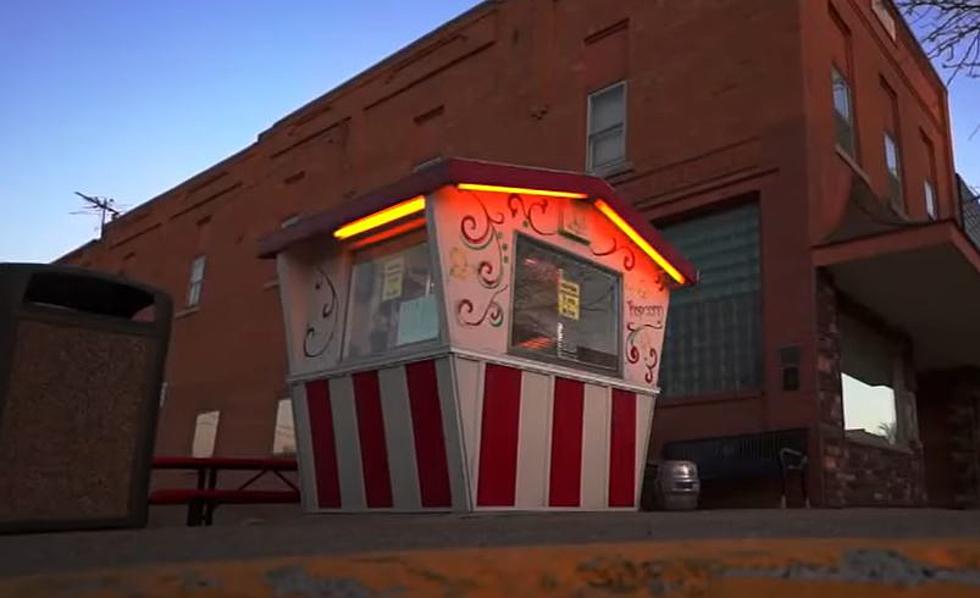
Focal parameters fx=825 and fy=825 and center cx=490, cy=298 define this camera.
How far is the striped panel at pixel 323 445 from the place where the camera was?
525 cm

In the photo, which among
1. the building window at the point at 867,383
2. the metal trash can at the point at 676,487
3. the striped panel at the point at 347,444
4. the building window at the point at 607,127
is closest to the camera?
the striped panel at the point at 347,444

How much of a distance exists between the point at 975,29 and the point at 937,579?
17.9 ft

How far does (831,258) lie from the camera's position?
8.91 metres

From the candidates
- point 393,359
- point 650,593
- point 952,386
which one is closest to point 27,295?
point 393,359

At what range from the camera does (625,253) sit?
19.5 feet

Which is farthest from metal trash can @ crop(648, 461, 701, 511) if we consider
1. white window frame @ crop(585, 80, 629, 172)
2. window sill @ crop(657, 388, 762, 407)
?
white window frame @ crop(585, 80, 629, 172)

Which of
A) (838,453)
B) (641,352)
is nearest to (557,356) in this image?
(641,352)

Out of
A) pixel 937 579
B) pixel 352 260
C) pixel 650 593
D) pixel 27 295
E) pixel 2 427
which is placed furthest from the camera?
pixel 352 260

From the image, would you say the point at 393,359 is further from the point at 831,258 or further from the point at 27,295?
the point at 831,258

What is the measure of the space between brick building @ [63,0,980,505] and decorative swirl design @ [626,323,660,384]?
3.39m

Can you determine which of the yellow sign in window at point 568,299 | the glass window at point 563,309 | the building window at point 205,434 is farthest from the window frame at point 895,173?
the building window at point 205,434

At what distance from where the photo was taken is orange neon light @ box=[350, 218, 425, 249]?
519 cm

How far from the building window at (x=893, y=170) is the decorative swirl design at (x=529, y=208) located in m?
8.86

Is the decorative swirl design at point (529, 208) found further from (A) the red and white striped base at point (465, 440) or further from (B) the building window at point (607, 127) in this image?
(B) the building window at point (607, 127)
